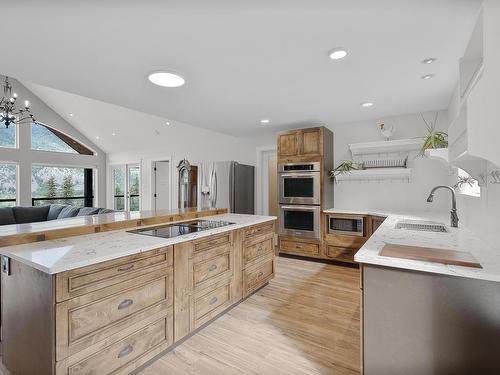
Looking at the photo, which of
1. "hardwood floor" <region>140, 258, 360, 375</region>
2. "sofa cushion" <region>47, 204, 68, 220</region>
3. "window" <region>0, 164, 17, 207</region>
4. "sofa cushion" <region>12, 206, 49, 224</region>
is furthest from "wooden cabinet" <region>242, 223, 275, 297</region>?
"window" <region>0, 164, 17, 207</region>

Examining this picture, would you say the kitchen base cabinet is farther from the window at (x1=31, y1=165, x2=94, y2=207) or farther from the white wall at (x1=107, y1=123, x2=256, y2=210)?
the window at (x1=31, y1=165, x2=94, y2=207)

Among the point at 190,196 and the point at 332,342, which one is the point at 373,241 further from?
the point at 190,196

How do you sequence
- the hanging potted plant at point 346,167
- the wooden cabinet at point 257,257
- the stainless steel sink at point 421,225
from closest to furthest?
the stainless steel sink at point 421,225 < the wooden cabinet at point 257,257 < the hanging potted plant at point 346,167

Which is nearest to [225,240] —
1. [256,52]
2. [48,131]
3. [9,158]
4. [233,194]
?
[256,52]

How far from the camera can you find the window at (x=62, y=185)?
23.5 ft

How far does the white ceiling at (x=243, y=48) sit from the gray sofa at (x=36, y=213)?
321 cm

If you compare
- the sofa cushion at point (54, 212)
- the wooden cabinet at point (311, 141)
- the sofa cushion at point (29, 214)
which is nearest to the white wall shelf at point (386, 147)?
the wooden cabinet at point (311, 141)

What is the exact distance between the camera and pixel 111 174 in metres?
8.47

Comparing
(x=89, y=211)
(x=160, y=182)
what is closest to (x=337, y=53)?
(x=89, y=211)

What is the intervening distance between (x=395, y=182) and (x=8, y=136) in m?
9.09

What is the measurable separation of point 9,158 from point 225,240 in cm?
740

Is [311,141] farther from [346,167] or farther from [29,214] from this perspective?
[29,214]

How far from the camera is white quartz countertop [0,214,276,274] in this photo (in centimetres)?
131

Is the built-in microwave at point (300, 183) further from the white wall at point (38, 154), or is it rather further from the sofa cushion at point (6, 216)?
the white wall at point (38, 154)
